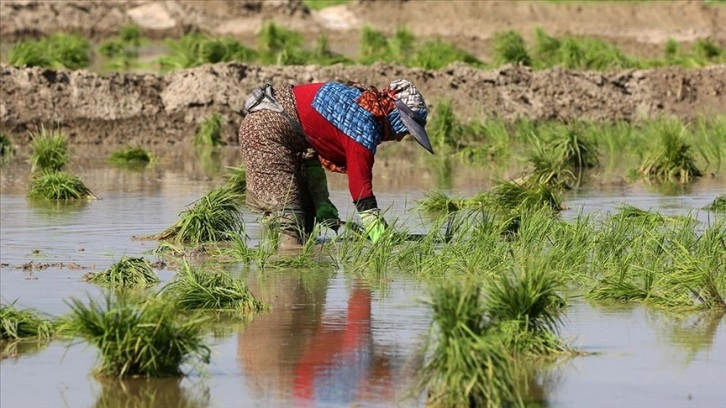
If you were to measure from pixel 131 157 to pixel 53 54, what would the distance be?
7611mm

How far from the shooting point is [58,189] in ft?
48.3

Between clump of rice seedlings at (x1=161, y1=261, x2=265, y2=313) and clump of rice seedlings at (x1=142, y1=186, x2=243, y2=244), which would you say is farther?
clump of rice seedlings at (x1=142, y1=186, x2=243, y2=244)

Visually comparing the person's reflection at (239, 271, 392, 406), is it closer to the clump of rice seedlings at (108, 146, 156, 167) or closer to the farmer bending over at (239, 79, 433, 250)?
the farmer bending over at (239, 79, 433, 250)

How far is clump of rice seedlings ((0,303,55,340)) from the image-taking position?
25.9 ft

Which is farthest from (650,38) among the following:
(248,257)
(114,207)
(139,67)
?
(248,257)

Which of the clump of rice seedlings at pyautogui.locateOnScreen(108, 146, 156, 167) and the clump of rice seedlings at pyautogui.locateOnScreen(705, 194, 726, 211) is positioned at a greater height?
the clump of rice seedlings at pyautogui.locateOnScreen(108, 146, 156, 167)

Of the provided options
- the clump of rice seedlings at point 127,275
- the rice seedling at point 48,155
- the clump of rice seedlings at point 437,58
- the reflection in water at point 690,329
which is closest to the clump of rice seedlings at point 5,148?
the rice seedling at point 48,155

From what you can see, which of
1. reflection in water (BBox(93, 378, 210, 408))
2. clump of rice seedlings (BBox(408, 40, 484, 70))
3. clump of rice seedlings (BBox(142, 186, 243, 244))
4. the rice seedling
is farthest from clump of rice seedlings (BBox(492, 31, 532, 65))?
reflection in water (BBox(93, 378, 210, 408))

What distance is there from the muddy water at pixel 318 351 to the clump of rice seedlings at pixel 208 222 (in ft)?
1.00

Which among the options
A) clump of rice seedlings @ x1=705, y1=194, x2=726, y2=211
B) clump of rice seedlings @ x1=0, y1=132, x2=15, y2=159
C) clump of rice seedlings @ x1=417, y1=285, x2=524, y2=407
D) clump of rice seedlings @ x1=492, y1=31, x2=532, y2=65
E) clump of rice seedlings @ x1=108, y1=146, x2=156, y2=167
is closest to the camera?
clump of rice seedlings @ x1=417, y1=285, x2=524, y2=407

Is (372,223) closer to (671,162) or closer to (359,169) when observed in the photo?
(359,169)

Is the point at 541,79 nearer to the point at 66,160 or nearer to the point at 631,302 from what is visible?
the point at 66,160

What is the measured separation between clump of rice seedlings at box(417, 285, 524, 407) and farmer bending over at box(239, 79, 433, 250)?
3.58 metres

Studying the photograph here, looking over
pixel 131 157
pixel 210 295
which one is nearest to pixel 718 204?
pixel 210 295
